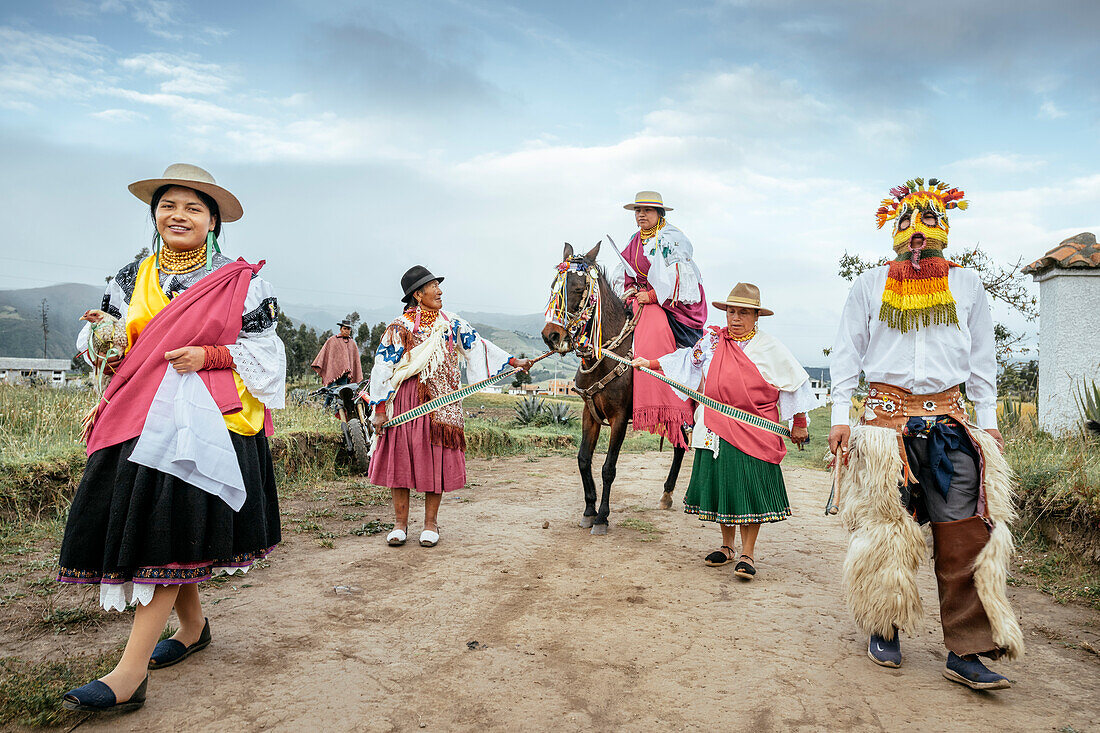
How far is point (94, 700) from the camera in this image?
97.0 inches

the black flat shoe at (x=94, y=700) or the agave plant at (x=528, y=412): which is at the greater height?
the agave plant at (x=528, y=412)

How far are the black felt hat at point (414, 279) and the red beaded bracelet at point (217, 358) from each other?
2.42 metres

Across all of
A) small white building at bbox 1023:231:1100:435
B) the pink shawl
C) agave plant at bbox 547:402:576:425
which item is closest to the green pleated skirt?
the pink shawl

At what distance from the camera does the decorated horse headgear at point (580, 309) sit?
18.7 feet

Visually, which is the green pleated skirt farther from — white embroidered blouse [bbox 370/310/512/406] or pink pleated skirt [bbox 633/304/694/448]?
white embroidered blouse [bbox 370/310/512/406]

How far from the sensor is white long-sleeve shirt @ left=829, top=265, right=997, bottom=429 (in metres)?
3.17

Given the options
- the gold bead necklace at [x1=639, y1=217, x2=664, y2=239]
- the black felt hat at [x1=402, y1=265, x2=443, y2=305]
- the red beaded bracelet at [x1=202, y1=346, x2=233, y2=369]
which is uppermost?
the gold bead necklace at [x1=639, y1=217, x2=664, y2=239]

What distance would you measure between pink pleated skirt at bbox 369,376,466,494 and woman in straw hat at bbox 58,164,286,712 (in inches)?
81.0

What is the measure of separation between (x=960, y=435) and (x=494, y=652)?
2451mm

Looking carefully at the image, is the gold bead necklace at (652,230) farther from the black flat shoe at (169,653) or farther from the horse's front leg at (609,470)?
the black flat shoe at (169,653)

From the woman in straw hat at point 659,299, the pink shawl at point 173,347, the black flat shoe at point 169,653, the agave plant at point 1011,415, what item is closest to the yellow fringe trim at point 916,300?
the woman in straw hat at point 659,299

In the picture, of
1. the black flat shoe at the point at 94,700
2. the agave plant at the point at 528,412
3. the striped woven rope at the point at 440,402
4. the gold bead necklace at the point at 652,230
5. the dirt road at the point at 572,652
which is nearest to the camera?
the black flat shoe at the point at 94,700

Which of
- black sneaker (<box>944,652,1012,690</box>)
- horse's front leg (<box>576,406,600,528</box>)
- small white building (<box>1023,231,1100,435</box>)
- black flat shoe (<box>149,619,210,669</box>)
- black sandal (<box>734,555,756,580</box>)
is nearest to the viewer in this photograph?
black sneaker (<box>944,652,1012,690</box>)

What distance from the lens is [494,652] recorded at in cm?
331
